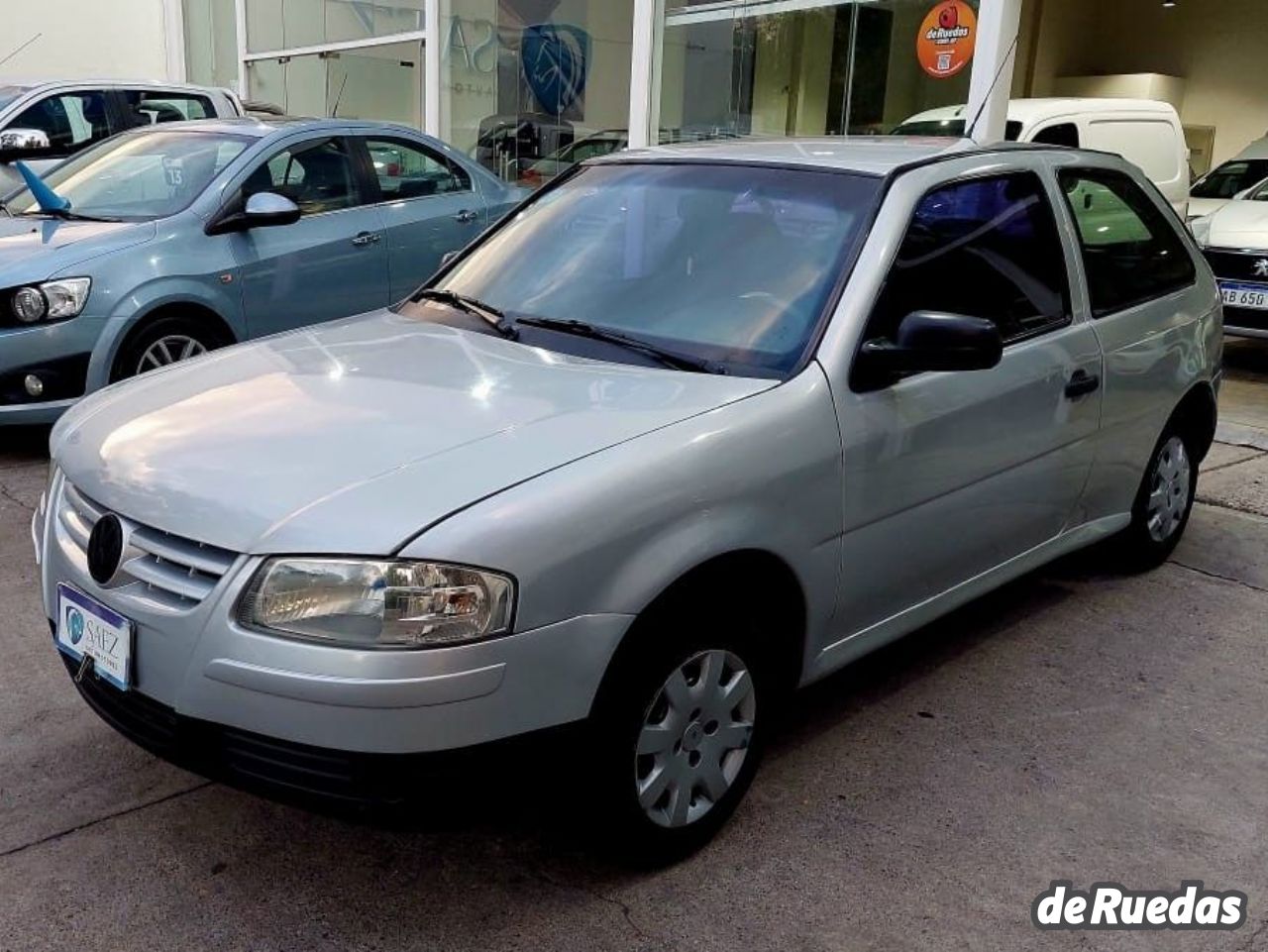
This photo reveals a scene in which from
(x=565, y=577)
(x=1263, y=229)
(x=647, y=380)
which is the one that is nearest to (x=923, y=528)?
(x=647, y=380)

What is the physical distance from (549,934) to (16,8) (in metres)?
18.7

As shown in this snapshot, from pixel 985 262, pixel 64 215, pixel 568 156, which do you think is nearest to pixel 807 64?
pixel 568 156

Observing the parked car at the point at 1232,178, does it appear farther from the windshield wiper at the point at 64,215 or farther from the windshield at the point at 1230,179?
the windshield wiper at the point at 64,215

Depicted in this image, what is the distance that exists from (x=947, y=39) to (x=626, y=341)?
273 inches

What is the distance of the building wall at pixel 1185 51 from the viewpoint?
17.8 meters

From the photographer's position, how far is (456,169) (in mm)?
7250

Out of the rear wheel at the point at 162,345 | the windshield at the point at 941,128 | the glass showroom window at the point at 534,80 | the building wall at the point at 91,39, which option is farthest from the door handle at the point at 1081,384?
the building wall at the point at 91,39

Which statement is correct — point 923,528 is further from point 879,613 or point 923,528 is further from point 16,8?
point 16,8

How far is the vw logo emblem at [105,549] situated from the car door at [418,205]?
429 cm

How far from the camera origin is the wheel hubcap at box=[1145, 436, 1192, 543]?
15.1 ft

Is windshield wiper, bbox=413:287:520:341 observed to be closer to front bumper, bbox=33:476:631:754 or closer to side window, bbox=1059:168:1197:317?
front bumper, bbox=33:476:631:754

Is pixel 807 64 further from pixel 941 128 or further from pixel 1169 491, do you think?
pixel 1169 491

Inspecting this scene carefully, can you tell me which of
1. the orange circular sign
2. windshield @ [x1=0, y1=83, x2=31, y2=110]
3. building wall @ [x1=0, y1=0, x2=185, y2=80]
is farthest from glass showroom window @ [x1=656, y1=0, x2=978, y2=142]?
building wall @ [x1=0, y1=0, x2=185, y2=80]

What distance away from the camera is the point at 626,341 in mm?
3156
